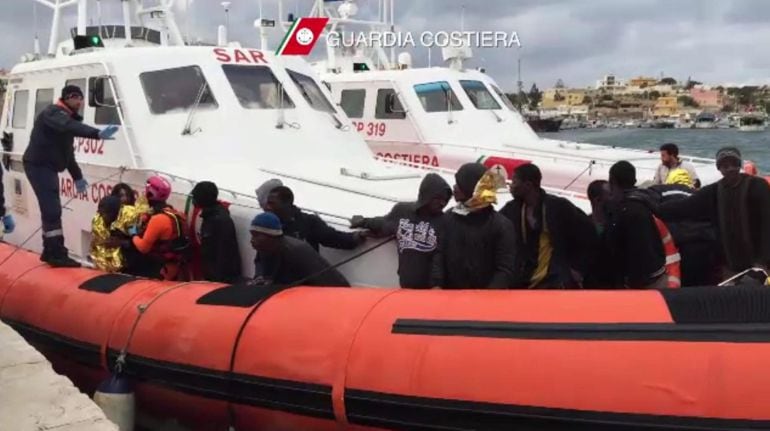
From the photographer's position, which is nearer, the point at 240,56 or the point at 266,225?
the point at 266,225

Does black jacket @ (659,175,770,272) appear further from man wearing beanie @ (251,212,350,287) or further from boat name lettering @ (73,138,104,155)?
boat name lettering @ (73,138,104,155)

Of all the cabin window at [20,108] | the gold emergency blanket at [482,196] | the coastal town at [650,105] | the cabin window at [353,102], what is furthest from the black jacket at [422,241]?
the coastal town at [650,105]

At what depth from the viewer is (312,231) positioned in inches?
195

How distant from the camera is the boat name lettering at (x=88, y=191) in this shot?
21.7 feet

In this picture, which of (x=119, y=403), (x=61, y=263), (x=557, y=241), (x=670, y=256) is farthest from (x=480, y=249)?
(x=61, y=263)

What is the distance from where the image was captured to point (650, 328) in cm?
320

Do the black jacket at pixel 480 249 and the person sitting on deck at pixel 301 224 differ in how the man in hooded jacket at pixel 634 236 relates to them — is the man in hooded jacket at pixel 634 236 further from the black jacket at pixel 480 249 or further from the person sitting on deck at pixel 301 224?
the person sitting on deck at pixel 301 224

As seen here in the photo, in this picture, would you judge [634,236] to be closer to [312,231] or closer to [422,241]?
[422,241]

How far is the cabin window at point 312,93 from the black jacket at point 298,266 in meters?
3.14

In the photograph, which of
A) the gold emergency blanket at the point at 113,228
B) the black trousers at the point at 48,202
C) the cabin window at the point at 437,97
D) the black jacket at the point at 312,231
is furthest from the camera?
the cabin window at the point at 437,97

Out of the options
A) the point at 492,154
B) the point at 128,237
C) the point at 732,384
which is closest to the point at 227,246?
the point at 128,237

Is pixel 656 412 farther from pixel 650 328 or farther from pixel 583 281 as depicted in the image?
pixel 583 281

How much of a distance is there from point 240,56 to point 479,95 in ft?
19.3

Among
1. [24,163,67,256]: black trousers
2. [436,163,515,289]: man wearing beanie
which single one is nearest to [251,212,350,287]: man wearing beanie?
[436,163,515,289]: man wearing beanie
